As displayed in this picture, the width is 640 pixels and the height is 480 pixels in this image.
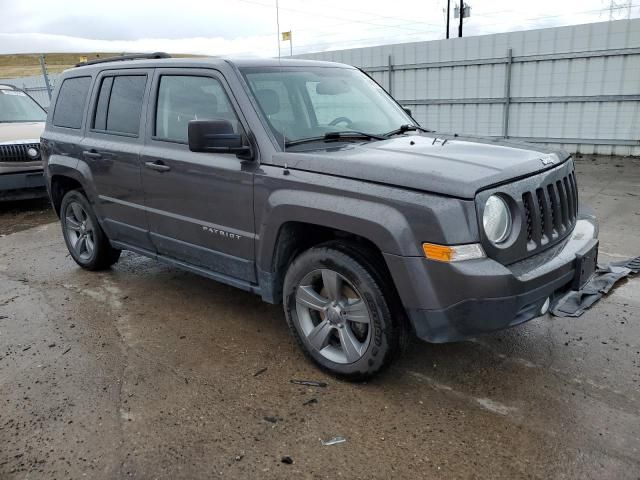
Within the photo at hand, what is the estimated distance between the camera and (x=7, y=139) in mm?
7848

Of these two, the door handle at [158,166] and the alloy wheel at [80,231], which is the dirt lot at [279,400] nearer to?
the alloy wheel at [80,231]

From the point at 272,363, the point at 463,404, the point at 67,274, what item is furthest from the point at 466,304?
the point at 67,274

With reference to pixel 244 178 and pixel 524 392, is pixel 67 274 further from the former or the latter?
pixel 524 392

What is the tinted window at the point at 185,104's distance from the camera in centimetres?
353

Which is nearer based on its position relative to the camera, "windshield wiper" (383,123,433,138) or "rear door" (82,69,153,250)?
"windshield wiper" (383,123,433,138)

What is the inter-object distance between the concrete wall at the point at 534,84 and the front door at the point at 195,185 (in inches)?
362

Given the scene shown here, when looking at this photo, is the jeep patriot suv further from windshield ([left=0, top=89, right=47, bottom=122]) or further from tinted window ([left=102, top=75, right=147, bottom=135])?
windshield ([left=0, top=89, right=47, bottom=122])

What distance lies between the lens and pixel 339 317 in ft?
10.1

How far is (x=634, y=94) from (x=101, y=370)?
34.0 feet

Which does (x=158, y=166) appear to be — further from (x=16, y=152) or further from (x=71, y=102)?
(x=16, y=152)

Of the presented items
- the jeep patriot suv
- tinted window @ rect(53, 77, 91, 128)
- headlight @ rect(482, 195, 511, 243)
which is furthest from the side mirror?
tinted window @ rect(53, 77, 91, 128)

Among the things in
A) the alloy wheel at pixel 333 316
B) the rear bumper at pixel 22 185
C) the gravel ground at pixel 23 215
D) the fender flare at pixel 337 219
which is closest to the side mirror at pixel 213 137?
the fender flare at pixel 337 219

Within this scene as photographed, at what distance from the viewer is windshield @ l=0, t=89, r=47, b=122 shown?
29.8 ft

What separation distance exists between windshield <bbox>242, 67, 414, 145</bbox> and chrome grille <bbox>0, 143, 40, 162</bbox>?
5763 millimetres
